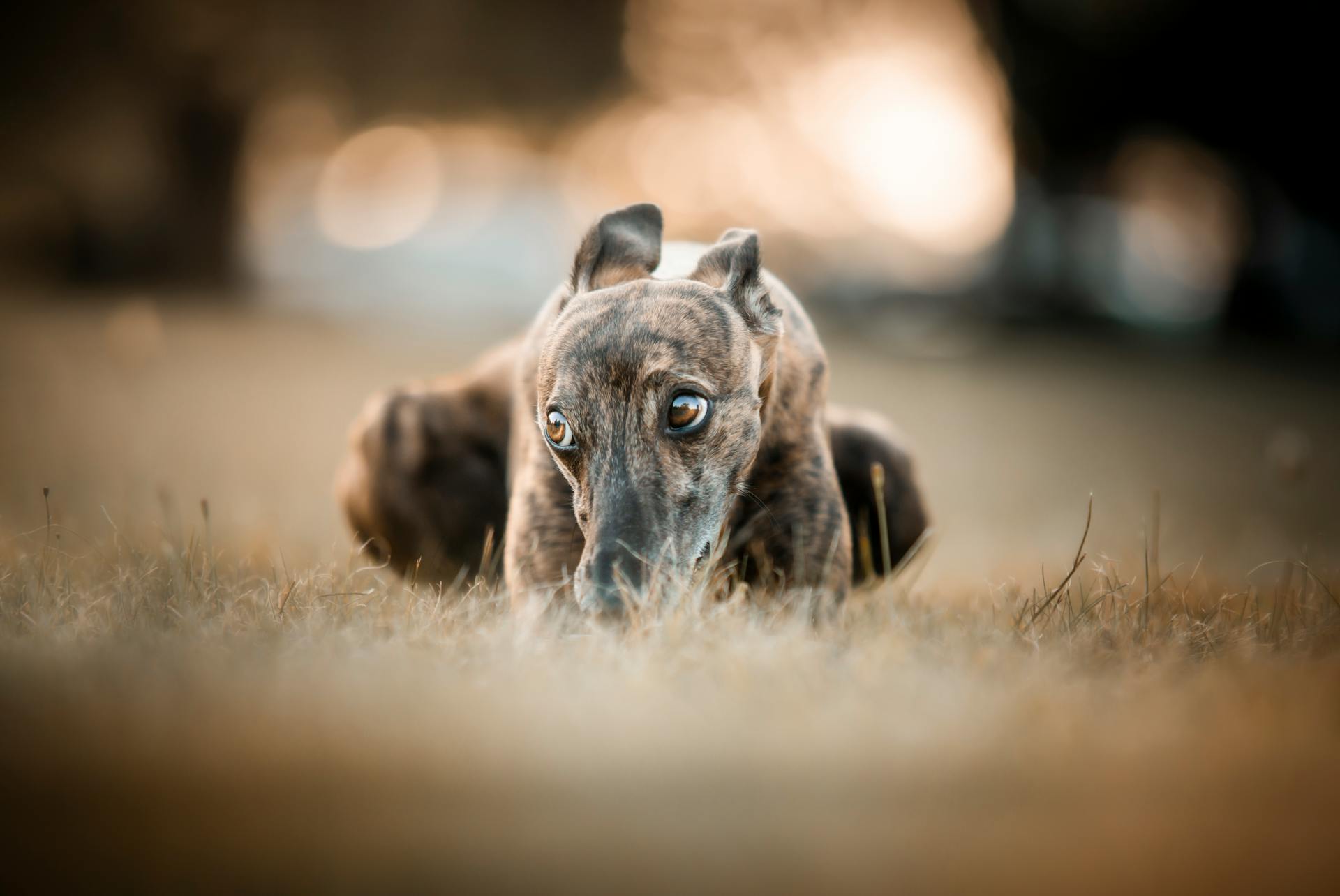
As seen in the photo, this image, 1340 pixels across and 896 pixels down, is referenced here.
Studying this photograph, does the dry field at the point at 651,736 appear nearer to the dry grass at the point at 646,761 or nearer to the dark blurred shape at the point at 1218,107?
the dry grass at the point at 646,761

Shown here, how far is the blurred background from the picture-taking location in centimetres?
780

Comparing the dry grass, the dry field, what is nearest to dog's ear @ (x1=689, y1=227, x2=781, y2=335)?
the dry field

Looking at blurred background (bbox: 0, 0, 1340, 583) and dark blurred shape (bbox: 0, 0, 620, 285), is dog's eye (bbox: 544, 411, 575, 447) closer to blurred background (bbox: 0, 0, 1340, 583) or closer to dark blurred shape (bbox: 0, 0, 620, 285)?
blurred background (bbox: 0, 0, 1340, 583)

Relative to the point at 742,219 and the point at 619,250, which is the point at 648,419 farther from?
the point at 742,219

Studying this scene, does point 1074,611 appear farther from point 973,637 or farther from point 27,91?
point 27,91

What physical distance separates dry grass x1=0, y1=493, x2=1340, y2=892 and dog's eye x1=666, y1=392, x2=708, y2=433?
529 millimetres

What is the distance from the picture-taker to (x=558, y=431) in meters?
2.79

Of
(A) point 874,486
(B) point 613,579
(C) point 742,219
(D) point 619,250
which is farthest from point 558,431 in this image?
(C) point 742,219

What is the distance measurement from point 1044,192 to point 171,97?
14.6 m

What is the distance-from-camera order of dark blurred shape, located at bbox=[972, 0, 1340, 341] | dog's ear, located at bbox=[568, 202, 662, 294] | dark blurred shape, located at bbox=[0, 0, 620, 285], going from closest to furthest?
1. dog's ear, located at bbox=[568, 202, 662, 294]
2. dark blurred shape, located at bbox=[972, 0, 1340, 341]
3. dark blurred shape, located at bbox=[0, 0, 620, 285]

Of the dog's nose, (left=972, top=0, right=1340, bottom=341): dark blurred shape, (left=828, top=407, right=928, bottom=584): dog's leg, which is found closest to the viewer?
the dog's nose

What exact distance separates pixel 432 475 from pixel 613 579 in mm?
2267

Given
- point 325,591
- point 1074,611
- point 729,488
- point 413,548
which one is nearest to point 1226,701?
point 1074,611

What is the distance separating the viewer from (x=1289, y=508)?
22.0 ft
